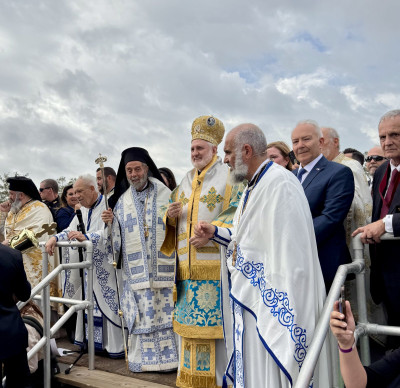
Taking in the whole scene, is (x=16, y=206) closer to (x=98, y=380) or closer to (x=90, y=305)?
(x=90, y=305)

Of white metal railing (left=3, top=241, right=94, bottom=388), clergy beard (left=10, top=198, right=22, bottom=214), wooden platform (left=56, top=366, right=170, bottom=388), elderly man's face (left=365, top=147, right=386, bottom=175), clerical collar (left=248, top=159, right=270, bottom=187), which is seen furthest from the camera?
clergy beard (left=10, top=198, right=22, bottom=214)

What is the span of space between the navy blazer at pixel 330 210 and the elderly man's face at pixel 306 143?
0.15 m

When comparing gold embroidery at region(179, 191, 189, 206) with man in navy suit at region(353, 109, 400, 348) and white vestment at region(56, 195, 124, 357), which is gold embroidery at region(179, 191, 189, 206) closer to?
white vestment at region(56, 195, 124, 357)

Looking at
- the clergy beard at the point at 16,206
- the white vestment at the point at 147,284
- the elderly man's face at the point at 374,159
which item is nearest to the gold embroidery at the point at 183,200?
the white vestment at the point at 147,284

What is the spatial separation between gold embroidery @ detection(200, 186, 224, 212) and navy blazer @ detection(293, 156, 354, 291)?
117 centimetres

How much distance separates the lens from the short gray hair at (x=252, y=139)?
11.3ft

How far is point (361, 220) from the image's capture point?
3762 millimetres

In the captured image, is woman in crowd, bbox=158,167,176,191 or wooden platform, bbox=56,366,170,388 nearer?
wooden platform, bbox=56,366,170,388

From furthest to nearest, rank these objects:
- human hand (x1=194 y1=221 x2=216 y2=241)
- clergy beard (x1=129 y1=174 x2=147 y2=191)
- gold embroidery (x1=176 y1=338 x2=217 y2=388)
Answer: clergy beard (x1=129 y1=174 x2=147 y2=191) < gold embroidery (x1=176 y1=338 x2=217 y2=388) < human hand (x1=194 y1=221 x2=216 y2=241)

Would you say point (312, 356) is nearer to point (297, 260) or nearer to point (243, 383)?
point (297, 260)

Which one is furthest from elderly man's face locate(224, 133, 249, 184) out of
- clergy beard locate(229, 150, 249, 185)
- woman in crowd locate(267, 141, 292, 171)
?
woman in crowd locate(267, 141, 292, 171)

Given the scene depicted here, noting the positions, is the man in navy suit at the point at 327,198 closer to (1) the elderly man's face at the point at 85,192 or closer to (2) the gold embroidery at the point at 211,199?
(2) the gold embroidery at the point at 211,199

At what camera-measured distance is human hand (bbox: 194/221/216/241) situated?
3.65 meters

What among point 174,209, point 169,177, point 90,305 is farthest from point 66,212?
point 174,209
